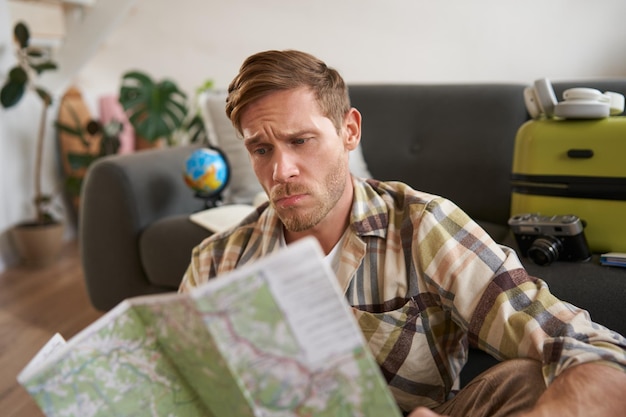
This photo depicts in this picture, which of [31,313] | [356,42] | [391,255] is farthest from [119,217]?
[356,42]

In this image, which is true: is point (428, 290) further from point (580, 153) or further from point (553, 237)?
point (580, 153)

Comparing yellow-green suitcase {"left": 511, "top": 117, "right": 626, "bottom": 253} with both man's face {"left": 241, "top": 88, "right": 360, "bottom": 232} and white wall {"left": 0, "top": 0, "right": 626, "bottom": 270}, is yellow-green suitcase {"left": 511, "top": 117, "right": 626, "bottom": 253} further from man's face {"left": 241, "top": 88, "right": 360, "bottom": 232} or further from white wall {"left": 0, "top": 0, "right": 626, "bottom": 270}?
white wall {"left": 0, "top": 0, "right": 626, "bottom": 270}

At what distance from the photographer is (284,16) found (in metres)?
3.05

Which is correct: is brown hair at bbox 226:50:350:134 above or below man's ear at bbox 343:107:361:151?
above

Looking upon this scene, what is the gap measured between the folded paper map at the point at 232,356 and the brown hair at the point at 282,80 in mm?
464

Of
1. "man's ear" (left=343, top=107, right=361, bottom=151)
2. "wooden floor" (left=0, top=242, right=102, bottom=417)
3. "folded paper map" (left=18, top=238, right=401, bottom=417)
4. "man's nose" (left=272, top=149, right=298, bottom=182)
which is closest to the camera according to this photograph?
"folded paper map" (left=18, top=238, right=401, bottom=417)

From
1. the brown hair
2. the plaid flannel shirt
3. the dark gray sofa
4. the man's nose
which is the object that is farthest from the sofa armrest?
the man's nose

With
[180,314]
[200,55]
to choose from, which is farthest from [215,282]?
[200,55]

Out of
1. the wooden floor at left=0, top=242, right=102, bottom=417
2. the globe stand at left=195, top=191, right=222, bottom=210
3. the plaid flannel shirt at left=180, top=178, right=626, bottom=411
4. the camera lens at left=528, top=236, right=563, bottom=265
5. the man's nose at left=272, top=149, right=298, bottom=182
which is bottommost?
the wooden floor at left=0, top=242, right=102, bottom=417

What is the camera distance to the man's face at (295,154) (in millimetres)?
960

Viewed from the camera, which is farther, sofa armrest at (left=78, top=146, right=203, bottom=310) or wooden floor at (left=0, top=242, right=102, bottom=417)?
sofa armrest at (left=78, top=146, right=203, bottom=310)

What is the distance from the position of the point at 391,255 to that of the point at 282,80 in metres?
0.33

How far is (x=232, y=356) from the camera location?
54 cm

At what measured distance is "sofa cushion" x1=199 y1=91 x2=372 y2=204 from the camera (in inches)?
85.1
